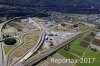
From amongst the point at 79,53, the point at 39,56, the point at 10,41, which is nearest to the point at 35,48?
the point at 39,56

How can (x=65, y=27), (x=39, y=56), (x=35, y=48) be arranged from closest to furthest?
(x=39, y=56), (x=35, y=48), (x=65, y=27)

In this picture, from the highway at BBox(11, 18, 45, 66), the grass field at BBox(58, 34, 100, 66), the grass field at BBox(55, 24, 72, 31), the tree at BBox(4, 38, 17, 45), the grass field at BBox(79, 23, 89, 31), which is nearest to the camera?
the highway at BBox(11, 18, 45, 66)

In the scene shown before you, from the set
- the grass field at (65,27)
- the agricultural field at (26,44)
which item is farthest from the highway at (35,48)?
the grass field at (65,27)

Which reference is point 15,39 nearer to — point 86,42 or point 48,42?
point 48,42

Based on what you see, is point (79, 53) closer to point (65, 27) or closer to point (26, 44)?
point (26, 44)

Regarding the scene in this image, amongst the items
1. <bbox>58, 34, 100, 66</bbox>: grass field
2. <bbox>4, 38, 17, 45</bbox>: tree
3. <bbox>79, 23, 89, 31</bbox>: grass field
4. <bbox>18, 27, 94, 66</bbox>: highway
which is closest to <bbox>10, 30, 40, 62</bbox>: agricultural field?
<bbox>4, 38, 17, 45</bbox>: tree

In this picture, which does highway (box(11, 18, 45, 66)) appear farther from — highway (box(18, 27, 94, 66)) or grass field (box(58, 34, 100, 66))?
grass field (box(58, 34, 100, 66))

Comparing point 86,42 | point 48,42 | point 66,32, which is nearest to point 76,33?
point 66,32

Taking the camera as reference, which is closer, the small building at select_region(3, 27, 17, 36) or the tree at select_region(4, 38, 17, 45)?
the tree at select_region(4, 38, 17, 45)

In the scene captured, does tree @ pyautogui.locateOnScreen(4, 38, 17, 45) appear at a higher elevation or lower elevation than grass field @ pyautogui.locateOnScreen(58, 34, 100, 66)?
higher

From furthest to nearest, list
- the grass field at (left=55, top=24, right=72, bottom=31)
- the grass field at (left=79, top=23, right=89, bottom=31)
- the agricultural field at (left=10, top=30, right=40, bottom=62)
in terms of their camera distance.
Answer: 1. the grass field at (left=79, top=23, right=89, bottom=31)
2. the grass field at (left=55, top=24, right=72, bottom=31)
3. the agricultural field at (left=10, top=30, right=40, bottom=62)

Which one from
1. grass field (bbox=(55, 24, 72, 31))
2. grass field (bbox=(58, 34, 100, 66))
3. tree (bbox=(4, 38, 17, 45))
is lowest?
grass field (bbox=(58, 34, 100, 66))
